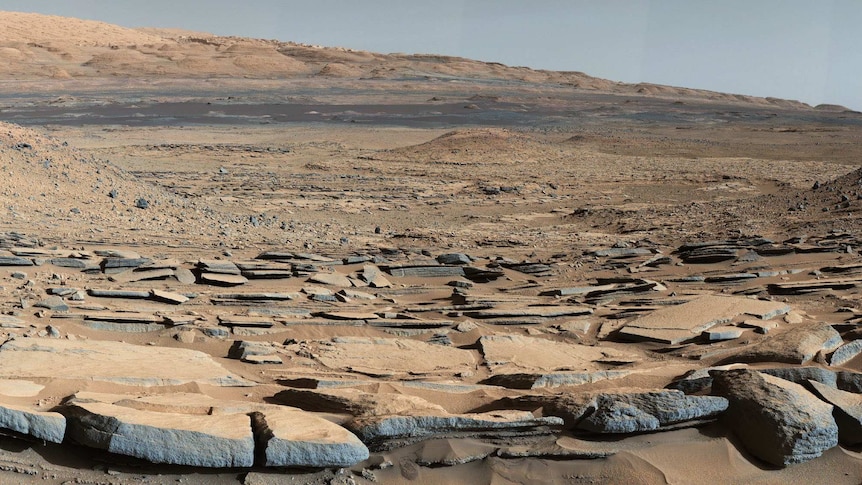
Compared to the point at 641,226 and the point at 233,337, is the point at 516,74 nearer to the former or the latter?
the point at 641,226

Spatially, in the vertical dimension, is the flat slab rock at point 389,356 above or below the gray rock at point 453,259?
below

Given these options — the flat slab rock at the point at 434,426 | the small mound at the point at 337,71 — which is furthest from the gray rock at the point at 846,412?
the small mound at the point at 337,71

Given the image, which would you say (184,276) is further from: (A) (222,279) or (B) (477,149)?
(B) (477,149)

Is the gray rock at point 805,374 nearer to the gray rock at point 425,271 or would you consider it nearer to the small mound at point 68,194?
the gray rock at point 425,271

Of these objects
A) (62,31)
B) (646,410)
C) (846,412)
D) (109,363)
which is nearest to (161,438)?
(109,363)

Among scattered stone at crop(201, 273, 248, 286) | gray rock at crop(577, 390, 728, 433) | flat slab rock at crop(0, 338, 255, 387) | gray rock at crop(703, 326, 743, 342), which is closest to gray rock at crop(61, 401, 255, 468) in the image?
flat slab rock at crop(0, 338, 255, 387)

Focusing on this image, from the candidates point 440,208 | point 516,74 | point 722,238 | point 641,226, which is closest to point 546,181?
point 440,208
